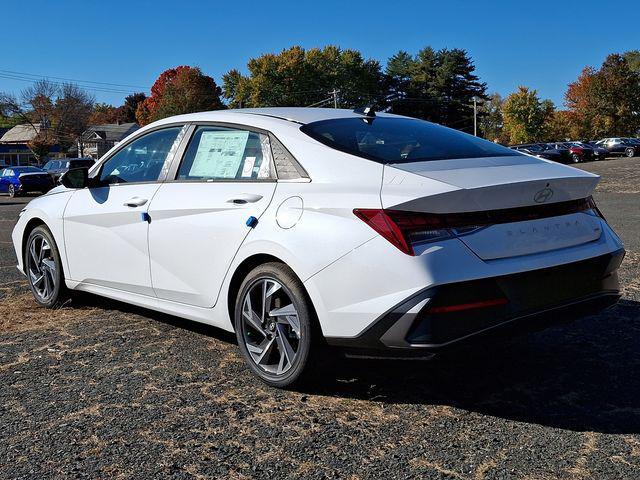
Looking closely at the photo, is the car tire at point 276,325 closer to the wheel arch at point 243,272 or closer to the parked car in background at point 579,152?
the wheel arch at point 243,272

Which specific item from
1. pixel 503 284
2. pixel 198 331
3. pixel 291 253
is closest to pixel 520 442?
pixel 503 284

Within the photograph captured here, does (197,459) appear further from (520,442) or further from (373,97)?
(373,97)

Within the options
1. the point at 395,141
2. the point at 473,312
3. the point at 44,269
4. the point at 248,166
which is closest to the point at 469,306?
the point at 473,312

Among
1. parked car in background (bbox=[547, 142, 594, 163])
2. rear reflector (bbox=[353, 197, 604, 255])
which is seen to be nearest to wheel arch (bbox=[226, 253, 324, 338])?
rear reflector (bbox=[353, 197, 604, 255])

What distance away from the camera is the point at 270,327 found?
→ 11.9 ft

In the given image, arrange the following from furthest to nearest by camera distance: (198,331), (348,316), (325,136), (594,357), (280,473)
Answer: (198,331)
(594,357)
(325,136)
(348,316)
(280,473)

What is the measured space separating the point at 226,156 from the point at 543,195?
1890mm

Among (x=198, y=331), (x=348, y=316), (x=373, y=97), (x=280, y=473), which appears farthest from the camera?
(x=373, y=97)

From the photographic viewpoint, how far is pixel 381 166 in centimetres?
331

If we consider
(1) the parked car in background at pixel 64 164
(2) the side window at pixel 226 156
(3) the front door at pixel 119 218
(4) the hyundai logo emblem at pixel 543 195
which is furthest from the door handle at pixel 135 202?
(1) the parked car in background at pixel 64 164

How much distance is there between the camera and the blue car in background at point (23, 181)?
89.4ft

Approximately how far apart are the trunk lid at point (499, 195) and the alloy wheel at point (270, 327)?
2.74ft

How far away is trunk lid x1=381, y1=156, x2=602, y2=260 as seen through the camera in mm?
3037

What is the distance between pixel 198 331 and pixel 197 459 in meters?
2.05
